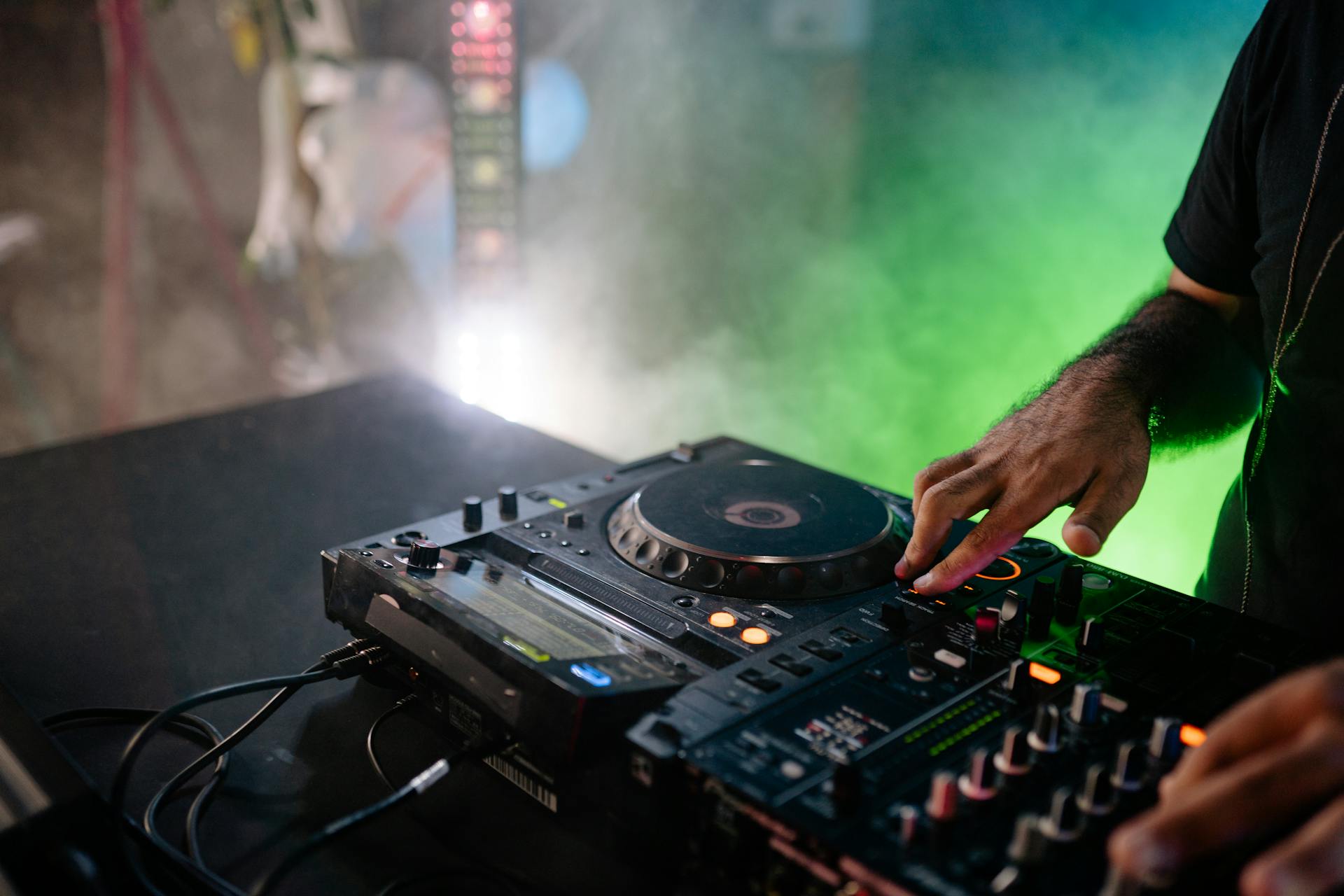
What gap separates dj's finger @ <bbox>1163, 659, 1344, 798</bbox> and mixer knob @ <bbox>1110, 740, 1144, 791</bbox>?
5 cm

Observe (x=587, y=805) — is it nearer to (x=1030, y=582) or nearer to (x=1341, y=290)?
(x=1030, y=582)

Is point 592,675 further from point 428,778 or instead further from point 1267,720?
point 1267,720

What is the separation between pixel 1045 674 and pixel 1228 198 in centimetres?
75

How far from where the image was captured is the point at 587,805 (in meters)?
0.71

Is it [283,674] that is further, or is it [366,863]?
[283,674]

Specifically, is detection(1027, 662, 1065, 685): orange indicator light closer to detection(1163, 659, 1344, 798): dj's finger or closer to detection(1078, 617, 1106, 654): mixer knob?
detection(1078, 617, 1106, 654): mixer knob

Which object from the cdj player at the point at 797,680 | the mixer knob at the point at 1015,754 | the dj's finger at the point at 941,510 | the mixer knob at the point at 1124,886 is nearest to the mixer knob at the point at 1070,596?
the cdj player at the point at 797,680

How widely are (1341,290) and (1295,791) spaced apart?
691mm

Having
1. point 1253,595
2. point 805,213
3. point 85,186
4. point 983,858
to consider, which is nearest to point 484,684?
point 983,858

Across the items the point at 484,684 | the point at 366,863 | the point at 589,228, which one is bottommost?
the point at 366,863

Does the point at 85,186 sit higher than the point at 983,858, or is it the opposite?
the point at 85,186

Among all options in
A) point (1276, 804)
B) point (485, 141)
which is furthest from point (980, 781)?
point (485, 141)

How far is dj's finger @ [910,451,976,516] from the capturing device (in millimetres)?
968

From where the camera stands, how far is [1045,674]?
732 millimetres
